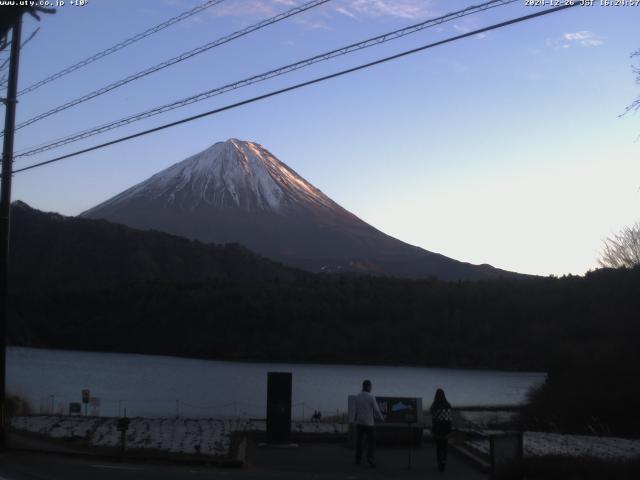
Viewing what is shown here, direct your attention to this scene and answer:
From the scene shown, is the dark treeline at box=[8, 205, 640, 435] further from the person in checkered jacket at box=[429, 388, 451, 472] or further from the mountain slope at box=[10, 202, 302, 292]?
the person in checkered jacket at box=[429, 388, 451, 472]

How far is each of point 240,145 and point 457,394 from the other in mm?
142993

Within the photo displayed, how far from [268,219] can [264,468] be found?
564 feet

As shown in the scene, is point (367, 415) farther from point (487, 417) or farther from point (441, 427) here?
point (487, 417)

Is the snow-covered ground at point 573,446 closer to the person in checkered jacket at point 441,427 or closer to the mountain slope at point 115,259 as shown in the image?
the person in checkered jacket at point 441,427

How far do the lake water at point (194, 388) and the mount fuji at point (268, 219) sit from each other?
9070 centimetres

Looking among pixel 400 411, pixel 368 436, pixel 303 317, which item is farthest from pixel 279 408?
pixel 303 317

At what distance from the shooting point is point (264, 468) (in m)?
15.0

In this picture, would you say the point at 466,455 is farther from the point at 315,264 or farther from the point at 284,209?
the point at 284,209

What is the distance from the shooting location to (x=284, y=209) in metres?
192

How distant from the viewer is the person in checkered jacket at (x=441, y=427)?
14.6 meters

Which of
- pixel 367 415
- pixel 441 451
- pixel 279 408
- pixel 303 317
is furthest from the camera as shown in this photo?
pixel 303 317

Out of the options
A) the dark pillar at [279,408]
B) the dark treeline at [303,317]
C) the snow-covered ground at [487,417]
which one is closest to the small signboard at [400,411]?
the dark pillar at [279,408]

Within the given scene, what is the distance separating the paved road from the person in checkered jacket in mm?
265

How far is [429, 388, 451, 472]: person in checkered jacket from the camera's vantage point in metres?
14.6
